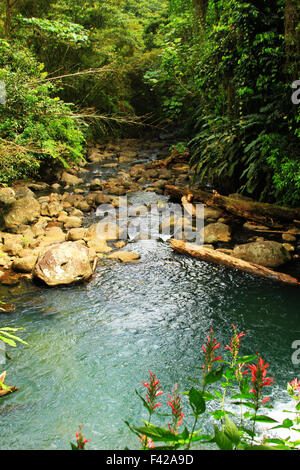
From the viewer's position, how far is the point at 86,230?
737 cm

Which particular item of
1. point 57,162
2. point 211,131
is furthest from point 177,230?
point 57,162

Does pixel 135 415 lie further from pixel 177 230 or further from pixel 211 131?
pixel 211 131

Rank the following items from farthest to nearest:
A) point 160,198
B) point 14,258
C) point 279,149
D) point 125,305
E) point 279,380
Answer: point 160,198, point 279,149, point 14,258, point 125,305, point 279,380

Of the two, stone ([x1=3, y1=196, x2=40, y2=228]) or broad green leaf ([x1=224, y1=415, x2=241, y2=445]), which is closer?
broad green leaf ([x1=224, y1=415, x2=241, y2=445])

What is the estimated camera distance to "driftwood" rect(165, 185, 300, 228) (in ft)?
23.0

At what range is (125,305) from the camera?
193 inches

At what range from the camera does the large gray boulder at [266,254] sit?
5.86 meters

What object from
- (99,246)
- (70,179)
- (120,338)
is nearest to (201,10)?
(70,179)

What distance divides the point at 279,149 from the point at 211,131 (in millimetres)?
3414

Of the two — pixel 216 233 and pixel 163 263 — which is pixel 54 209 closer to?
pixel 163 263

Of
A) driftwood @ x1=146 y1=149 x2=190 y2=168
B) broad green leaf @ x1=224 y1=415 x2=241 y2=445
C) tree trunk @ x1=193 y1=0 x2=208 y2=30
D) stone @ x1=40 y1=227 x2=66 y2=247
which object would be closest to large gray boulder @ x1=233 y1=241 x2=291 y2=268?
stone @ x1=40 y1=227 x2=66 y2=247

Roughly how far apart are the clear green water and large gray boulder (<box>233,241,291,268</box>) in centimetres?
48

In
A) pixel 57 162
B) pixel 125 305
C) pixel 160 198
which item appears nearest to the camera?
pixel 125 305

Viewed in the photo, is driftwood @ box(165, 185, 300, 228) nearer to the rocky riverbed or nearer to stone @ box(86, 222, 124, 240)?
the rocky riverbed
